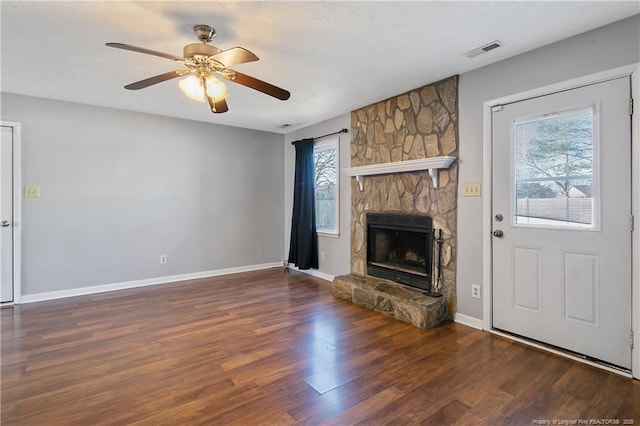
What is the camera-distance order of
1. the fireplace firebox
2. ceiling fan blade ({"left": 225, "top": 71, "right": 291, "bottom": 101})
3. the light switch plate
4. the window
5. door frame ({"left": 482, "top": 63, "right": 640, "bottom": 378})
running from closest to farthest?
door frame ({"left": 482, "top": 63, "right": 640, "bottom": 378})
ceiling fan blade ({"left": 225, "top": 71, "right": 291, "bottom": 101})
the fireplace firebox
the light switch plate
the window

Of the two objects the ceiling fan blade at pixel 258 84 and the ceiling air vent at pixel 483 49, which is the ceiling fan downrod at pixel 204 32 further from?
the ceiling air vent at pixel 483 49

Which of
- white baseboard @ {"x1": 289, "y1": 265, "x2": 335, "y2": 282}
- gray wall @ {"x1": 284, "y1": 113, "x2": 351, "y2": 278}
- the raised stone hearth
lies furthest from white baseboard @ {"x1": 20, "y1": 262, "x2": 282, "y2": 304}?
the raised stone hearth

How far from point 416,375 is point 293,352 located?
3.12ft

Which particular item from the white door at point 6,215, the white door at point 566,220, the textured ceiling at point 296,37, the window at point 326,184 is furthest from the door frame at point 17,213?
the white door at point 566,220

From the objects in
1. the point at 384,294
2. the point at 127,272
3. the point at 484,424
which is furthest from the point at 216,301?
the point at 484,424

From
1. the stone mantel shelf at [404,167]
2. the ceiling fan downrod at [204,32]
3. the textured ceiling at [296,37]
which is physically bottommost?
the stone mantel shelf at [404,167]

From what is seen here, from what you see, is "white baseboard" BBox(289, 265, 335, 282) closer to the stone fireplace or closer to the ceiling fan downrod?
the stone fireplace

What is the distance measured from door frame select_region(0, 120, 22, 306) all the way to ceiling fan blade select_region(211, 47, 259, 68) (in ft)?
10.7

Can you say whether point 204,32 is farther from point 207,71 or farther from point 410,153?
point 410,153

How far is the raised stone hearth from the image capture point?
119 inches

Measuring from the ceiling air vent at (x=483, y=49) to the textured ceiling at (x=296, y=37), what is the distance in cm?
6

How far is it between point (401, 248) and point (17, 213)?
4.66 m

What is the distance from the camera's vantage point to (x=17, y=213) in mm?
3744

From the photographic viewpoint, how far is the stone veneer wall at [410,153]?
3.24 m
